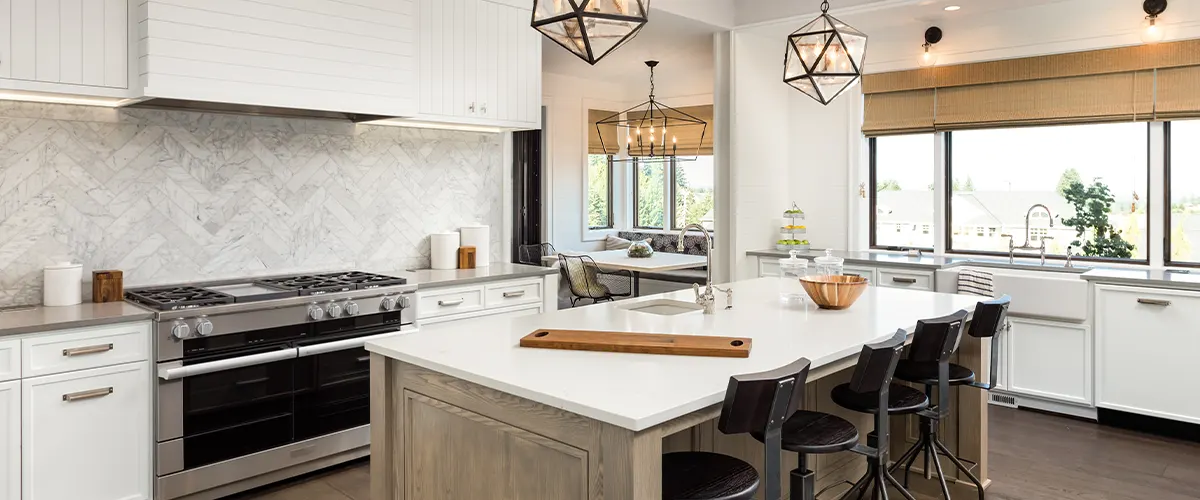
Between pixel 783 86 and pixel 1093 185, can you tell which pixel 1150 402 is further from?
pixel 783 86

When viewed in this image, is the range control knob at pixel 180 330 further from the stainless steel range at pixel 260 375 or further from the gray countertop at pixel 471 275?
the gray countertop at pixel 471 275

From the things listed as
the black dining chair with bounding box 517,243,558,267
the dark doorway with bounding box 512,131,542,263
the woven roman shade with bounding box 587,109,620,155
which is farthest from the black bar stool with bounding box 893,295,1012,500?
the woven roman shade with bounding box 587,109,620,155

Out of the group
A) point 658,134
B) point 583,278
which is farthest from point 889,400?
point 658,134

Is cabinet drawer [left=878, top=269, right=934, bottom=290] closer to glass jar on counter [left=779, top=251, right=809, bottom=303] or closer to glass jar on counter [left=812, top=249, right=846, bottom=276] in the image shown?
glass jar on counter [left=779, top=251, right=809, bottom=303]

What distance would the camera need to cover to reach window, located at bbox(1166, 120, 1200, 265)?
15.9ft

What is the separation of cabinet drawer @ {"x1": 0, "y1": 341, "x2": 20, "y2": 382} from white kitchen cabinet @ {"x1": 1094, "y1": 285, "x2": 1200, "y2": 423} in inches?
211

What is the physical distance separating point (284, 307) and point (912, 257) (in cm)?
438

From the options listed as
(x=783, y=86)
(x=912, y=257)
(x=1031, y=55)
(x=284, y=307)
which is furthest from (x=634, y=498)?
(x=783, y=86)

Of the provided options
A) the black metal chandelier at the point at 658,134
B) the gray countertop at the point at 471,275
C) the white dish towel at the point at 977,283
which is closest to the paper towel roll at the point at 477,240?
the gray countertop at the point at 471,275

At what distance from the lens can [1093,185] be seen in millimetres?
5242

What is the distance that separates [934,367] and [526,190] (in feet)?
18.1

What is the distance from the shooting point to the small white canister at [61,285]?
10.9 feet

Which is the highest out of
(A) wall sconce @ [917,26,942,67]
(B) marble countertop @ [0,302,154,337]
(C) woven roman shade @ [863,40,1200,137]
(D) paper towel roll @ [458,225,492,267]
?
(A) wall sconce @ [917,26,942,67]

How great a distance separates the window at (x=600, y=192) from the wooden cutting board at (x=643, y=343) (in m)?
6.58
